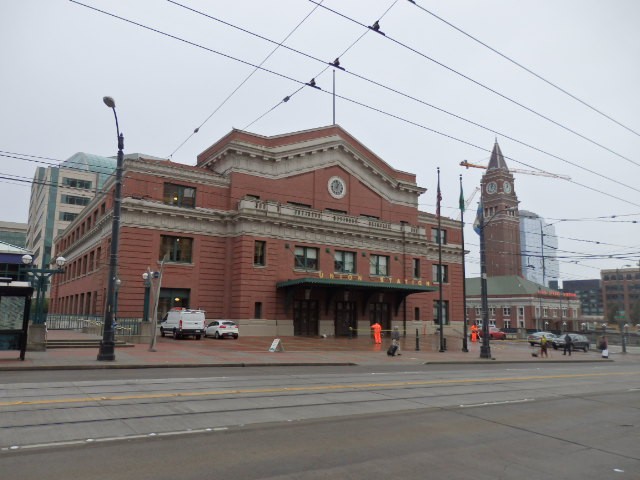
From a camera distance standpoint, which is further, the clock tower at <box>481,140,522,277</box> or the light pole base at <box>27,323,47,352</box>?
the clock tower at <box>481,140,522,277</box>

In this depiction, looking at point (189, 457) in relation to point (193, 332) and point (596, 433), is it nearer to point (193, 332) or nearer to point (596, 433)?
point (596, 433)

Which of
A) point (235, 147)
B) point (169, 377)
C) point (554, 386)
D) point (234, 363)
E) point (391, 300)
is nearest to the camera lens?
point (169, 377)

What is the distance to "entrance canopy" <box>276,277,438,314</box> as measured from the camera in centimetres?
3831

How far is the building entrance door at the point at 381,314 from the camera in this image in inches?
1823

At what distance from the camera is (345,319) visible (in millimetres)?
44344

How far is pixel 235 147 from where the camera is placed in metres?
40.1

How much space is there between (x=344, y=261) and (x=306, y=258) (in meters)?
4.02

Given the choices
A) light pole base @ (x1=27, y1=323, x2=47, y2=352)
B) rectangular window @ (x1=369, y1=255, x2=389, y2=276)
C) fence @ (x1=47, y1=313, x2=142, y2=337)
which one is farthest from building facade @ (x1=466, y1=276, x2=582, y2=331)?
light pole base @ (x1=27, y1=323, x2=47, y2=352)

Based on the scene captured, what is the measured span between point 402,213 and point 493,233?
78.9 metres

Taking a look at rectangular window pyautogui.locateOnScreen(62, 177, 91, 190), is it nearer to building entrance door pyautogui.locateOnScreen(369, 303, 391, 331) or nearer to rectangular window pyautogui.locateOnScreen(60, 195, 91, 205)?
rectangular window pyautogui.locateOnScreen(60, 195, 91, 205)

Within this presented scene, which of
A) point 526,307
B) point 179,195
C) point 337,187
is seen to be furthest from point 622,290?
point 179,195

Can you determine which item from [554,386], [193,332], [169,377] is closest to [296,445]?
[169,377]

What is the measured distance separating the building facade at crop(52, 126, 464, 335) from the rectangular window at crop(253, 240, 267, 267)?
0.08m

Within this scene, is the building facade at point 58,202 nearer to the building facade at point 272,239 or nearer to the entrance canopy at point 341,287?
the building facade at point 272,239
